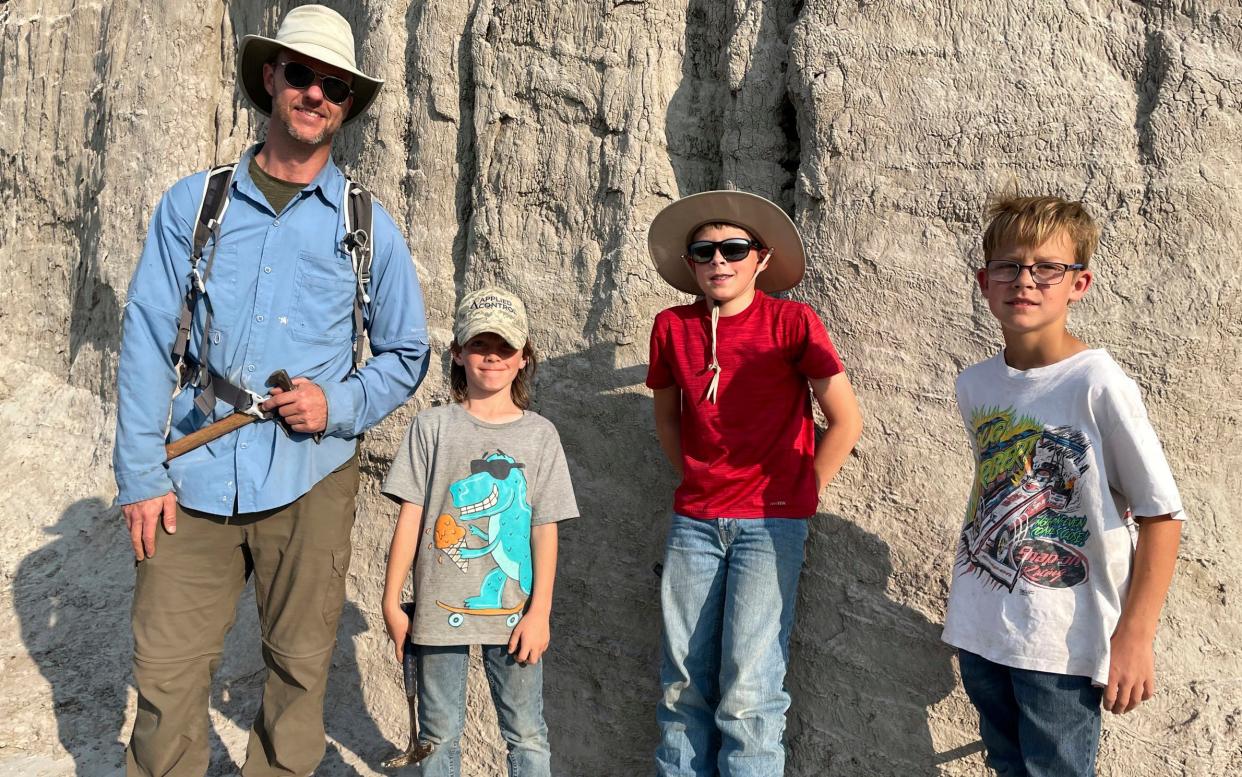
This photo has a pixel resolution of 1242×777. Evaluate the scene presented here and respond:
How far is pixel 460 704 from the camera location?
2.62 meters

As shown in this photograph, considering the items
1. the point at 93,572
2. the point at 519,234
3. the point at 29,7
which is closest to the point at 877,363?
the point at 519,234

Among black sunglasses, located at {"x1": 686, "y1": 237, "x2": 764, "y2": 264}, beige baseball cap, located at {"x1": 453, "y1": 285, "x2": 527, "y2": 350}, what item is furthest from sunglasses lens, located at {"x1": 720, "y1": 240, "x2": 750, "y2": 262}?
→ beige baseball cap, located at {"x1": 453, "y1": 285, "x2": 527, "y2": 350}

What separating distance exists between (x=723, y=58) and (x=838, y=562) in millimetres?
1743

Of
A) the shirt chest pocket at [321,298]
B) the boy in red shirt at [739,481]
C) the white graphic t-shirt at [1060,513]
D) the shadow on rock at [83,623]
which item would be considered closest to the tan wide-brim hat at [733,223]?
the boy in red shirt at [739,481]

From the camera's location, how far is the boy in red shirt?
2.52 meters

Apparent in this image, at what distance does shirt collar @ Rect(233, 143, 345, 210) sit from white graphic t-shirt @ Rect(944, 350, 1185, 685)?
72.7 inches

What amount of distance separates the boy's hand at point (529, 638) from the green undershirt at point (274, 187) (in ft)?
4.37

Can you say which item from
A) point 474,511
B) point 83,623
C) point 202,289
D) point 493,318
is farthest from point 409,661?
point 83,623

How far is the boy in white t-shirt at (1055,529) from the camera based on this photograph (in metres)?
1.95

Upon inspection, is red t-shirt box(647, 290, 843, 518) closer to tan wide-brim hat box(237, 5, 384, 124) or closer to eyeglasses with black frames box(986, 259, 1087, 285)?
eyeglasses with black frames box(986, 259, 1087, 285)

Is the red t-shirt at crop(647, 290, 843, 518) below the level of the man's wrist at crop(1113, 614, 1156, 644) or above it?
above

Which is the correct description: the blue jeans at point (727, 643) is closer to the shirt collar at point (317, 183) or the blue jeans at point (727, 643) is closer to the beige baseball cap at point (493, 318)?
the beige baseball cap at point (493, 318)

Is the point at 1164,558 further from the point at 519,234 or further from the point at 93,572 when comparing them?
the point at 93,572

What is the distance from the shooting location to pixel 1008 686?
2146 millimetres
